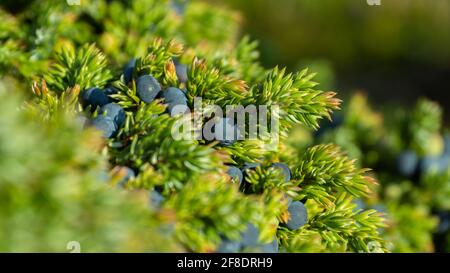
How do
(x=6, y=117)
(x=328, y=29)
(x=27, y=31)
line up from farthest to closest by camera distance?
(x=328, y=29), (x=27, y=31), (x=6, y=117)

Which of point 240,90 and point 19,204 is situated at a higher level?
point 240,90

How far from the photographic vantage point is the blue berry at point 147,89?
0.70 m

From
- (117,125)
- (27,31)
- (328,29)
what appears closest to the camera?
(117,125)

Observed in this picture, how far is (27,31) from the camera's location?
967mm

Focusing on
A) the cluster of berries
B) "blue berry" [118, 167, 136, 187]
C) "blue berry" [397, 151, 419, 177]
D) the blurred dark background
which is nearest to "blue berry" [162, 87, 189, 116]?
the cluster of berries

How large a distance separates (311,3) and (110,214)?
2.58 m

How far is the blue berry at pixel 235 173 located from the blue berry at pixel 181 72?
0.53ft

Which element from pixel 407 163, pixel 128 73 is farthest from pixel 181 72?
pixel 407 163

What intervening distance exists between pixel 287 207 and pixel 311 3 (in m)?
2.35

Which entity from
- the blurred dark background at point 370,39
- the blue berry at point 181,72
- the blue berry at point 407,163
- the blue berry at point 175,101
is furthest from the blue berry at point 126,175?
the blurred dark background at point 370,39
